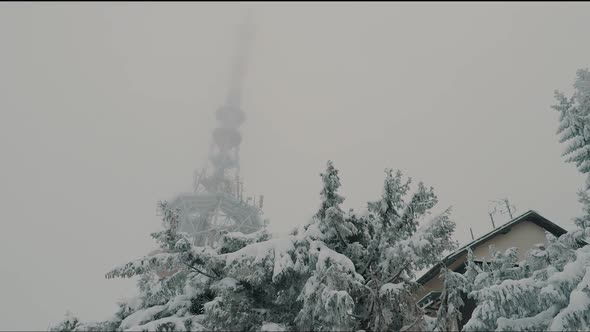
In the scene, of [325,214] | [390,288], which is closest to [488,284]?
[390,288]

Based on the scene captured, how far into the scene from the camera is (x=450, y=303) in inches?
341

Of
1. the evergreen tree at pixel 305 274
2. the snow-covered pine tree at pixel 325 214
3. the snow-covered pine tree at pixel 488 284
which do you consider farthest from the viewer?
the snow-covered pine tree at pixel 325 214

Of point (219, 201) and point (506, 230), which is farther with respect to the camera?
point (219, 201)

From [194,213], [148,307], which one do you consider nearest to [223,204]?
[194,213]

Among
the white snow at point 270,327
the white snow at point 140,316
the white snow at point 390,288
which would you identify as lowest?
the white snow at point 270,327

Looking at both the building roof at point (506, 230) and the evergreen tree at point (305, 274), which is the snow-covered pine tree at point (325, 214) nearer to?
the evergreen tree at point (305, 274)

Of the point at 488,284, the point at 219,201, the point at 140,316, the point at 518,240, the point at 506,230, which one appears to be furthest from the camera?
the point at 219,201

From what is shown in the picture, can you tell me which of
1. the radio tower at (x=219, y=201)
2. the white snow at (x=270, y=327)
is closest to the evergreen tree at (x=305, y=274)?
the white snow at (x=270, y=327)

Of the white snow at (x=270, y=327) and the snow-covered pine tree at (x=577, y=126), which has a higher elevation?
the snow-covered pine tree at (x=577, y=126)

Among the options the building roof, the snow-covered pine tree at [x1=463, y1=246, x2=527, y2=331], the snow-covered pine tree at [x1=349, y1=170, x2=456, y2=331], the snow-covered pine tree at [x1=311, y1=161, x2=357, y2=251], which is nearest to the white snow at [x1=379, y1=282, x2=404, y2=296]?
the snow-covered pine tree at [x1=349, y1=170, x2=456, y2=331]

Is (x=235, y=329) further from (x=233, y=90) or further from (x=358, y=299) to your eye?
(x=233, y=90)

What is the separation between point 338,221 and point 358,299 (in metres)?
1.61

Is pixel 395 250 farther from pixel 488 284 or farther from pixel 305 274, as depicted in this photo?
pixel 488 284

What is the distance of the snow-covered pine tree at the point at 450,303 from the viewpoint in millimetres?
8430
